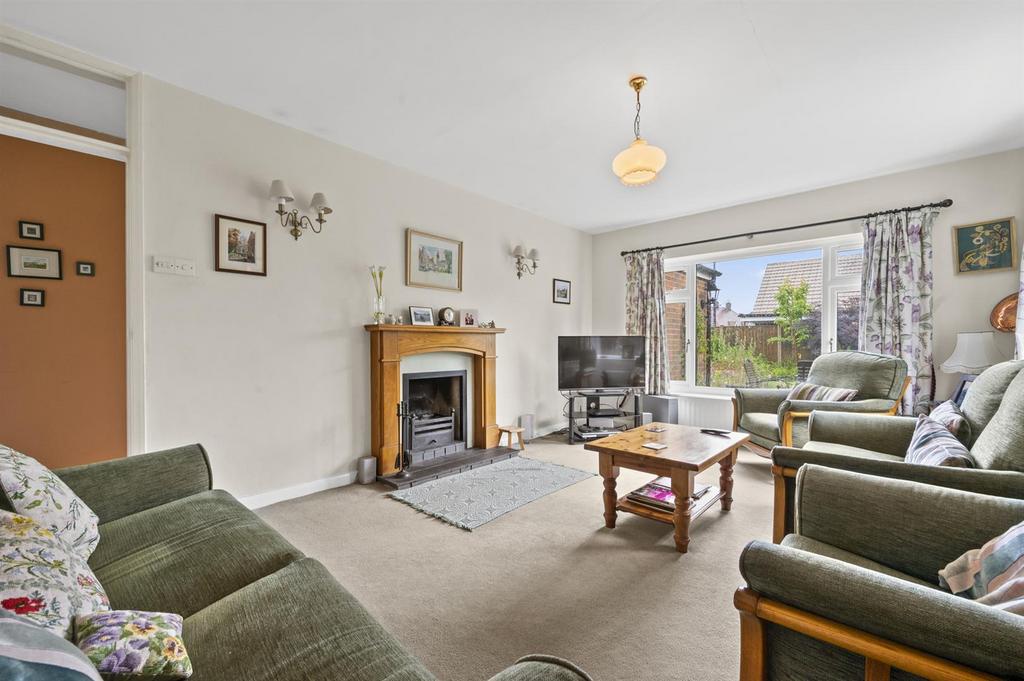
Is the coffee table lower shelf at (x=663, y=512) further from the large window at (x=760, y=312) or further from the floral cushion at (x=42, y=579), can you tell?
the large window at (x=760, y=312)

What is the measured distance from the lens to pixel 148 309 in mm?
2395

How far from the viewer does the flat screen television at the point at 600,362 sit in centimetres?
479

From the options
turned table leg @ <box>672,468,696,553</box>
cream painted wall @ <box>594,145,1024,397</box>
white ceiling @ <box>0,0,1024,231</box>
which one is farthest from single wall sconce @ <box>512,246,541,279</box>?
turned table leg @ <box>672,468,696,553</box>

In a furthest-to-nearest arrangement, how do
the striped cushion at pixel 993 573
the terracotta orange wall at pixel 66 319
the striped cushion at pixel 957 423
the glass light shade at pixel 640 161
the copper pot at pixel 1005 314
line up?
the copper pot at pixel 1005 314
the glass light shade at pixel 640 161
the terracotta orange wall at pixel 66 319
the striped cushion at pixel 957 423
the striped cushion at pixel 993 573

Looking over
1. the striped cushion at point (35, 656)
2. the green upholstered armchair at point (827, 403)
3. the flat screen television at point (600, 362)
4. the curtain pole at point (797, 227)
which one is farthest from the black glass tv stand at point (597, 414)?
the striped cushion at point (35, 656)

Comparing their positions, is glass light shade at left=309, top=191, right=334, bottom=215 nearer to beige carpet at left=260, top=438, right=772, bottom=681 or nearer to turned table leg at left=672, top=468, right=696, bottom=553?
beige carpet at left=260, top=438, right=772, bottom=681

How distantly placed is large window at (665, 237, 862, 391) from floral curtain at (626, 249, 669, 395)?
0.23 metres

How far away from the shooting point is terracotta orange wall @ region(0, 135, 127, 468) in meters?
2.07

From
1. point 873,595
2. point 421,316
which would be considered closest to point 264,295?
point 421,316

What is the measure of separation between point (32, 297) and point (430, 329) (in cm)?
227

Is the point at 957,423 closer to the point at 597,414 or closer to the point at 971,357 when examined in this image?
the point at 971,357

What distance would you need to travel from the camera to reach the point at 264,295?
9.33 ft

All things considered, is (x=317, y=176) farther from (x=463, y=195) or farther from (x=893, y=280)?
(x=893, y=280)

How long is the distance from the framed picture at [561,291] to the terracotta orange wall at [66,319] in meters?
3.97
